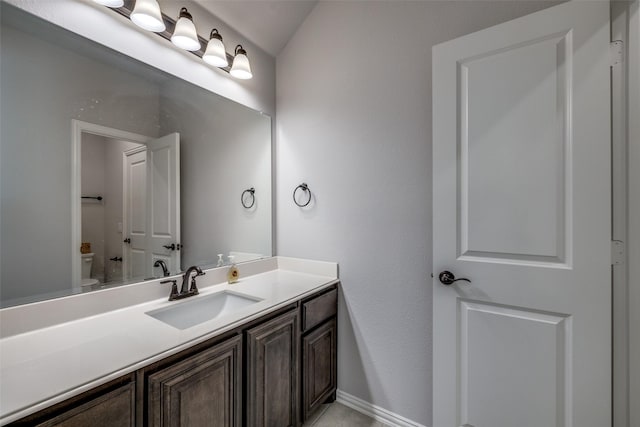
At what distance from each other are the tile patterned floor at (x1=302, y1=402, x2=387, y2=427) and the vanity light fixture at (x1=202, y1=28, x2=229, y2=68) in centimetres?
219

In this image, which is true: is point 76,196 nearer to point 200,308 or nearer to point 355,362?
point 200,308

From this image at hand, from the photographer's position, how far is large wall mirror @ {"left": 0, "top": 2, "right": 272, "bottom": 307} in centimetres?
104

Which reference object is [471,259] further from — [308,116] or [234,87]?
[234,87]

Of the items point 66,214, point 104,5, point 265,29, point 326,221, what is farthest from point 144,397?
point 265,29

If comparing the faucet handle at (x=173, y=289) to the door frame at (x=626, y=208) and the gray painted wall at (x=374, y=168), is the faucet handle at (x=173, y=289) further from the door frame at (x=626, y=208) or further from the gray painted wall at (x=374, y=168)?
the door frame at (x=626, y=208)

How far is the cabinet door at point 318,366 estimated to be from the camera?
1.54 metres

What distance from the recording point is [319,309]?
1642 millimetres

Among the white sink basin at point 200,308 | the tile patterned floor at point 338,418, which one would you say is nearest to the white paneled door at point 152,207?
the white sink basin at point 200,308

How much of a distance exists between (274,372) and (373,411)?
80 cm

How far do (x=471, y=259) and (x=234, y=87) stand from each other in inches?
68.7

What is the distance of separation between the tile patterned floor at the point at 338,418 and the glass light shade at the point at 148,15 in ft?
7.41

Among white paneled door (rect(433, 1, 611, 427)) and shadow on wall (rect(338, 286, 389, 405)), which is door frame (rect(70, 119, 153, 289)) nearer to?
shadow on wall (rect(338, 286, 389, 405))

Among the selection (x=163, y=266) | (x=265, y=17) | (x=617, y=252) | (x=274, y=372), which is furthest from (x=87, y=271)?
(x=617, y=252)

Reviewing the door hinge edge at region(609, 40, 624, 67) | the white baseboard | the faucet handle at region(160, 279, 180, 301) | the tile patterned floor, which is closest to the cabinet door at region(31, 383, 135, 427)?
the faucet handle at region(160, 279, 180, 301)
